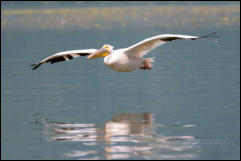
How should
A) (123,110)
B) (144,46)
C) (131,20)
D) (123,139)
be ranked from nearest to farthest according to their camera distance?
1. (123,139)
2. (123,110)
3. (144,46)
4. (131,20)

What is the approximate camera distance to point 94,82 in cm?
1382

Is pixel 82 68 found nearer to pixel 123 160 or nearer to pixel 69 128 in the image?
pixel 69 128

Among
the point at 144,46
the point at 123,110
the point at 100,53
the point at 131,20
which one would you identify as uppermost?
the point at 144,46

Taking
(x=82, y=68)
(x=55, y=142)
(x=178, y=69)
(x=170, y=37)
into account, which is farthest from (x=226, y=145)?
(x=82, y=68)

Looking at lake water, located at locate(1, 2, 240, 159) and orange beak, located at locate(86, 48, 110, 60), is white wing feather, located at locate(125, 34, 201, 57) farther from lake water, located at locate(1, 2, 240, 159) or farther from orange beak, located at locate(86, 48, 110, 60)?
lake water, located at locate(1, 2, 240, 159)

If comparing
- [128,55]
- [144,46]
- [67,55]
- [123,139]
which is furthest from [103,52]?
[123,139]

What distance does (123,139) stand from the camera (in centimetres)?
838

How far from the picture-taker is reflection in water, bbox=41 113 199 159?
760cm

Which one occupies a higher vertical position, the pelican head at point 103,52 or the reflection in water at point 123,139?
the pelican head at point 103,52

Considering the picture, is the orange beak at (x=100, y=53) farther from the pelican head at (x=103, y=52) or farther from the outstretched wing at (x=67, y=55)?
the outstretched wing at (x=67, y=55)

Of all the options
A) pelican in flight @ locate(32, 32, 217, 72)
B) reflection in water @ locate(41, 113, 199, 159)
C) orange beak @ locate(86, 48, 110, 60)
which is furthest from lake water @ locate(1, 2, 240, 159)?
orange beak @ locate(86, 48, 110, 60)

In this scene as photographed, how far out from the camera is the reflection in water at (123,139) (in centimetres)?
760

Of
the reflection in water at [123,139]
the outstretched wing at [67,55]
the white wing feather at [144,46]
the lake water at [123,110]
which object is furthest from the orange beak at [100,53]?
the reflection in water at [123,139]

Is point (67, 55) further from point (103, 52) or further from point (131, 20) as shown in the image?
point (131, 20)
